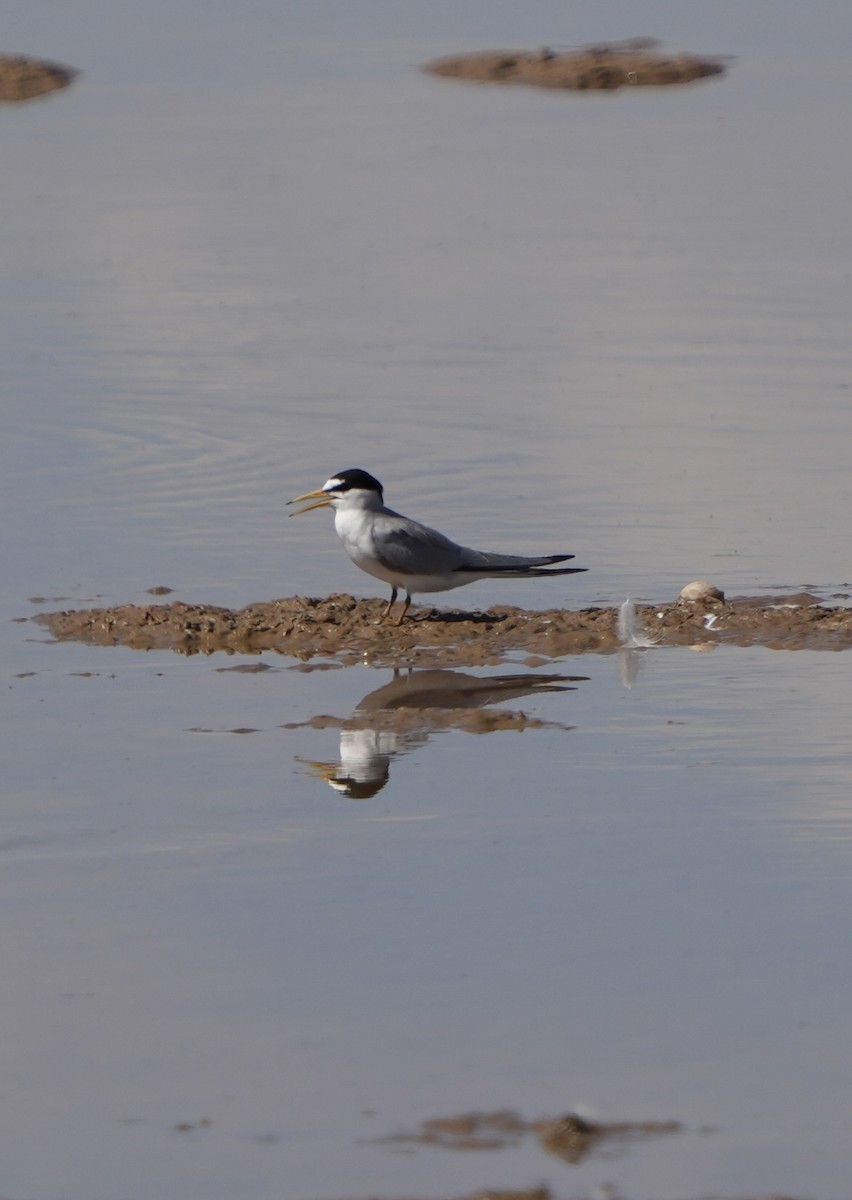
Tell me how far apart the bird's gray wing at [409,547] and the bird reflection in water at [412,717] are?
2.29 ft

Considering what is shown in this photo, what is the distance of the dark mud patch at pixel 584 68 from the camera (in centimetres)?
3006

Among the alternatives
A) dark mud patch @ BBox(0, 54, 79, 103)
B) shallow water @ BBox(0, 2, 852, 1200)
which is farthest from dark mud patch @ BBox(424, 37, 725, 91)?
shallow water @ BBox(0, 2, 852, 1200)

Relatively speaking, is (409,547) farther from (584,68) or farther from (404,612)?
(584,68)

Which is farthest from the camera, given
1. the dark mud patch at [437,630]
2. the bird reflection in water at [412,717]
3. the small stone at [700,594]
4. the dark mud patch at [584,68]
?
the dark mud patch at [584,68]

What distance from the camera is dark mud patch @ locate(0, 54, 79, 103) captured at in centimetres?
2992

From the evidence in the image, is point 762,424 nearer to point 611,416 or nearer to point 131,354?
point 611,416

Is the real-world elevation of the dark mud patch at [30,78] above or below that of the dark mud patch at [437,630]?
above

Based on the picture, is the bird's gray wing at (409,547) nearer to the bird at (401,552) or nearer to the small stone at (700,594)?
the bird at (401,552)

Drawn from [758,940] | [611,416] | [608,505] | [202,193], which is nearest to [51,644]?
[608,505]

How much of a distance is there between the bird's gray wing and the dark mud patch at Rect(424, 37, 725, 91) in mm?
21226

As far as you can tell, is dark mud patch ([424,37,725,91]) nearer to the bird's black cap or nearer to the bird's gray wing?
the bird's black cap

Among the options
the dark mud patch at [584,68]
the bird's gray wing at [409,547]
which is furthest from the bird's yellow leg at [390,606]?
the dark mud patch at [584,68]

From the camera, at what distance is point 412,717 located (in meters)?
8.30

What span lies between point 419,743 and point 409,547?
1.76 m
